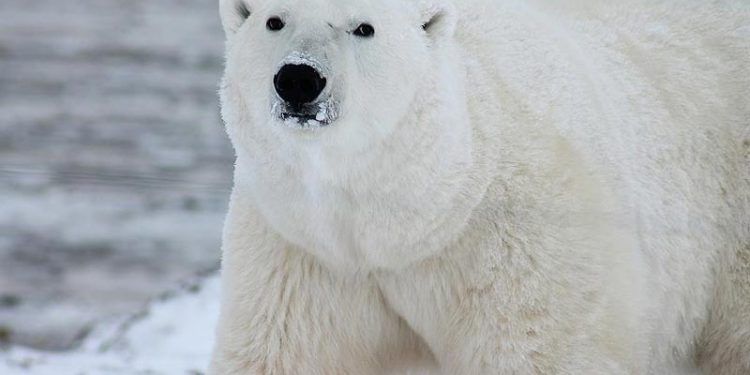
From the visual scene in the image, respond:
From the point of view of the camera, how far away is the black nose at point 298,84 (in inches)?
106

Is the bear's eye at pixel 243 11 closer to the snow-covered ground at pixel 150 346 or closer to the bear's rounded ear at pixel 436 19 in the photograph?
the bear's rounded ear at pixel 436 19

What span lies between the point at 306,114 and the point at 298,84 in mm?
76

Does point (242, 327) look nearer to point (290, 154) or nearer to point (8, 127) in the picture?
point (290, 154)

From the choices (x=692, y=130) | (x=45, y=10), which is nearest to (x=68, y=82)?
(x=45, y=10)

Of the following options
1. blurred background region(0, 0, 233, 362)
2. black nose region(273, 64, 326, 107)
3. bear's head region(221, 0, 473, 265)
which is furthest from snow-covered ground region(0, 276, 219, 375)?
black nose region(273, 64, 326, 107)

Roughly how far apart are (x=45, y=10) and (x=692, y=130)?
869 cm

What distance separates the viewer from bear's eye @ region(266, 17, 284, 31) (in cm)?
291

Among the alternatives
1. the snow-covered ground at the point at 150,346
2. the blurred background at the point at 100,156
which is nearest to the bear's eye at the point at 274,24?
the blurred background at the point at 100,156

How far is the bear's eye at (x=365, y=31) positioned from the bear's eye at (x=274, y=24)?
179mm

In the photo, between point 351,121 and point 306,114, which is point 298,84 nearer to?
point 306,114

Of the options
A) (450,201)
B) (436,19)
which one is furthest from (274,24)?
(450,201)

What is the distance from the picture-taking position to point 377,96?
2.91 metres

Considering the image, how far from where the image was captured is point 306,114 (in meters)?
2.74

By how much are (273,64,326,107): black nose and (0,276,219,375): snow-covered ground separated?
2200mm
